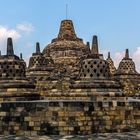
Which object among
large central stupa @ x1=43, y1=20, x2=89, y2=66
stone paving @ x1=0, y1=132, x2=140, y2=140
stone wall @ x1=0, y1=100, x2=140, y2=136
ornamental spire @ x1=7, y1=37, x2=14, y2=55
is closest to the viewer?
stone paving @ x1=0, y1=132, x2=140, y2=140

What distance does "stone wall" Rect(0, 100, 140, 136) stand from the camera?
13.8m

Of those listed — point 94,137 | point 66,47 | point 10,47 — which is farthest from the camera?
point 66,47

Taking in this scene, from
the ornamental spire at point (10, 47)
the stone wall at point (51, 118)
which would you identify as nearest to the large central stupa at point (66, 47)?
the ornamental spire at point (10, 47)

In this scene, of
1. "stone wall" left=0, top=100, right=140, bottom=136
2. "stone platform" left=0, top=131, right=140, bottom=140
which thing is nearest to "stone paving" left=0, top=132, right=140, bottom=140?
"stone platform" left=0, top=131, right=140, bottom=140

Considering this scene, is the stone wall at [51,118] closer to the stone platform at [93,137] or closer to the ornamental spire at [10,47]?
the stone platform at [93,137]

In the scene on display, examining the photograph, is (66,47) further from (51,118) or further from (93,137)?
(93,137)

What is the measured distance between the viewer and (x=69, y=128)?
45.4ft

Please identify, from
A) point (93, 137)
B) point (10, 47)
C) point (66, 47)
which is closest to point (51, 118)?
point (93, 137)

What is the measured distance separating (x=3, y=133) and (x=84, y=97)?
5.27m

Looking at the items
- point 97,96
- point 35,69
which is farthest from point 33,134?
point 35,69

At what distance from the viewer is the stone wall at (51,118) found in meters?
13.8

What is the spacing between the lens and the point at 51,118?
1383 cm

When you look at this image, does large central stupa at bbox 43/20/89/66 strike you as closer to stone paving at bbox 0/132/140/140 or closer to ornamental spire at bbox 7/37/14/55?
ornamental spire at bbox 7/37/14/55

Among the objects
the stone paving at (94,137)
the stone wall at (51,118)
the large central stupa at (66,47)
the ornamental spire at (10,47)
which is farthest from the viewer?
the large central stupa at (66,47)
